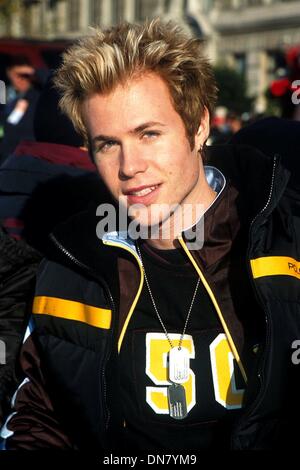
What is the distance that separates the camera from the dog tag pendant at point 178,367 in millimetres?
2611

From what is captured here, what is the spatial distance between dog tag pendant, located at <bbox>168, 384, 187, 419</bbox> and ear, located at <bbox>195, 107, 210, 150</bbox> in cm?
72

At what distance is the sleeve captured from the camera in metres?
2.77

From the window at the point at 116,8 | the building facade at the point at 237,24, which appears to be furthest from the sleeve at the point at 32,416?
the window at the point at 116,8

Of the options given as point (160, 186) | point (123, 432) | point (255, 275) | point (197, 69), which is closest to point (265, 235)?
point (255, 275)

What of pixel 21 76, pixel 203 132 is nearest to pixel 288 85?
pixel 203 132

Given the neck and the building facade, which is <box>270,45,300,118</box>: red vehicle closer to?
the neck

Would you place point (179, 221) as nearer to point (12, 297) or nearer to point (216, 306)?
point (216, 306)

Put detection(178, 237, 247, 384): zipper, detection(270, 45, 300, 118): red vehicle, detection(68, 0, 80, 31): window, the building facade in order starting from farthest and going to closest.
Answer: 1. detection(68, 0, 80, 31): window
2. the building facade
3. detection(270, 45, 300, 118): red vehicle
4. detection(178, 237, 247, 384): zipper

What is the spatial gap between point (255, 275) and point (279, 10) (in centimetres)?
2837

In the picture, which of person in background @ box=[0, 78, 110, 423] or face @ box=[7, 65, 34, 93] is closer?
person in background @ box=[0, 78, 110, 423]

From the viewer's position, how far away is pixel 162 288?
2740mm

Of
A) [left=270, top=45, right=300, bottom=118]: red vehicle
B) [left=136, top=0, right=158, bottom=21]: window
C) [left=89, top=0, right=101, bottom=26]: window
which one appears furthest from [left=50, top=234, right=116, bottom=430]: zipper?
[left=89, top=0, right=101, bottom=26]: window

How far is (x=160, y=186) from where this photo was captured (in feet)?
8.57

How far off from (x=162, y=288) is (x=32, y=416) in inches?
22.8
